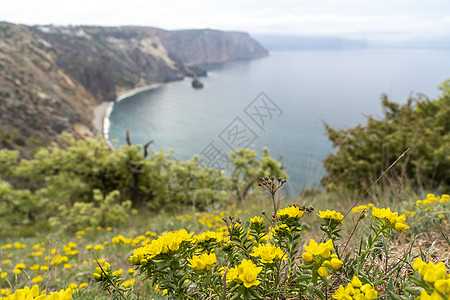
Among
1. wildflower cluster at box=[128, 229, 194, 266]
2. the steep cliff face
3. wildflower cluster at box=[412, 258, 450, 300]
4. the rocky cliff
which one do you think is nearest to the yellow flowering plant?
wildflower cluster at box=[412, 258, 450, 300]

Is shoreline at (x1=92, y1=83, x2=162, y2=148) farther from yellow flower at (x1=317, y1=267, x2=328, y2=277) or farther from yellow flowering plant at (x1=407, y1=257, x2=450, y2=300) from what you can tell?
yellow flowering plant at (x1=407, y1=257, x2=450, y2=300)

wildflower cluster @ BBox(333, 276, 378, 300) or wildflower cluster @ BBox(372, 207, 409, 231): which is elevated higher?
wildflower cluster @ BBox(372, 207, 409, 231)

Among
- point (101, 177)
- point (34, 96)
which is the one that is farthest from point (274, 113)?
point (34, 96)

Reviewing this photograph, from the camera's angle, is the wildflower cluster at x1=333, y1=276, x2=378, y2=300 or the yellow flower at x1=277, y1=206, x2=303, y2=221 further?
the yellow flower at x1=277, y1=206, x2=303, y2=221

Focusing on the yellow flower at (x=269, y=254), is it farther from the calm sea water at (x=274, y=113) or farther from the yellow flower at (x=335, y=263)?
the calm sea water at (x=274, y=113)

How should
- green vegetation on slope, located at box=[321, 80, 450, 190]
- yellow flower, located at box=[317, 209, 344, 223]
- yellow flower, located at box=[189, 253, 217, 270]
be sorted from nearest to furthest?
yellow flower, located at box=[189, 253, 217, 270]
yellow flower, located at box=[317, 209, 344, 223]
green vegetation on slope, located at box=[321, 80, 450, 190]

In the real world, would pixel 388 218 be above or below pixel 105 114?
above

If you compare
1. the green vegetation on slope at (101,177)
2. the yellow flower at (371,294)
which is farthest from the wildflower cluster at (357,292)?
the green vegetation on slope at (101,177)

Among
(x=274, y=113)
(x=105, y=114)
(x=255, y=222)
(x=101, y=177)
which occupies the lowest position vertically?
(x=105, y=114)

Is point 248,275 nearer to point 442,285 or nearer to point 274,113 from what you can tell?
point 442,285

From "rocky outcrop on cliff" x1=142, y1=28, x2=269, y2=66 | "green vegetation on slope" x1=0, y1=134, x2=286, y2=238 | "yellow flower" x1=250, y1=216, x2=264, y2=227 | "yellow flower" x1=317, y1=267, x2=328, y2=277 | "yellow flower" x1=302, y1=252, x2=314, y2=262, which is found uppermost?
"rocky outcrop on cliff" x1=142, y1=28, x2=269, y2=66
